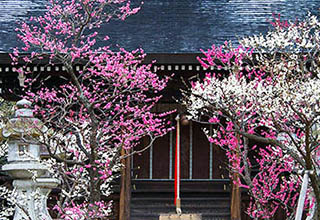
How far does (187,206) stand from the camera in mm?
12383

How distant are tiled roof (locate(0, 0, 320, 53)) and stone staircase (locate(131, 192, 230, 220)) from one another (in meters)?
2.91

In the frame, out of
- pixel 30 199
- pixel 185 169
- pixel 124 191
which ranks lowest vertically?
pixel 185 169

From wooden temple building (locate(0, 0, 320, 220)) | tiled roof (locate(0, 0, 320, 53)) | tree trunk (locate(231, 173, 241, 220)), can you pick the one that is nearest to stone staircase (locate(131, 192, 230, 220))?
wooden temple building (locate(0, 0, 320, 220))

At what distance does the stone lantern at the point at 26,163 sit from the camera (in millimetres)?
8305

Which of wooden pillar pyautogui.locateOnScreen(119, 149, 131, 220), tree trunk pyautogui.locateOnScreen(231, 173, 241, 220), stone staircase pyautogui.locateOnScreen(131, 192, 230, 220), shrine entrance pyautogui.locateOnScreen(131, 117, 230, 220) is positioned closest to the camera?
tree trunk pyautogui.locateOnScreen(231, 173, 241, 220)

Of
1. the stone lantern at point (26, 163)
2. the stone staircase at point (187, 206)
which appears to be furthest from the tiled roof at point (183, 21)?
the stone lantern at point (26, 163)

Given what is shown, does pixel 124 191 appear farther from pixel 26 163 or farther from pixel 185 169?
pixel 26 163

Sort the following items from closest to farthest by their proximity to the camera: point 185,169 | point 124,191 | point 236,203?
1. point 236,203
2. point 124,191
3. point 185,169

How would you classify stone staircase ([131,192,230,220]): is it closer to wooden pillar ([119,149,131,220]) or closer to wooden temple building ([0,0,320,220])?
wooden temple building ([0,0,320,220])

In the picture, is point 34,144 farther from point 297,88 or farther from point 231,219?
point 231,219

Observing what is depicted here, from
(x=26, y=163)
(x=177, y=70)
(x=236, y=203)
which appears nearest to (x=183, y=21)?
(x=177, y=70)

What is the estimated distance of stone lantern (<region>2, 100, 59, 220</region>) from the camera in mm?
8305

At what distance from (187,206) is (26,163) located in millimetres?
4785

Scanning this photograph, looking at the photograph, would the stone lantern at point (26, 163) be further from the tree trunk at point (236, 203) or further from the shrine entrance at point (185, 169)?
the shrine entrance at point (185, 169)
